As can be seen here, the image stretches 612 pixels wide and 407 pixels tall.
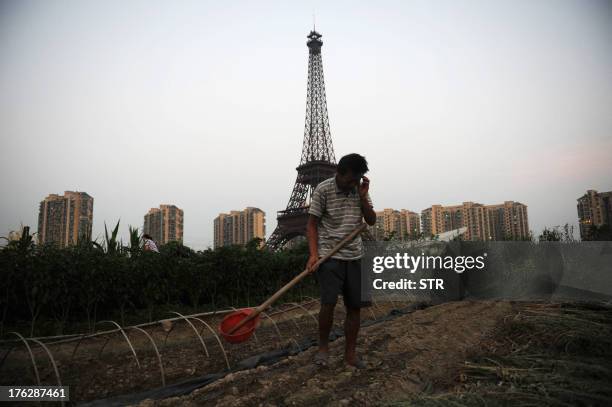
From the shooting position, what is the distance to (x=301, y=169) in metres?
29.8

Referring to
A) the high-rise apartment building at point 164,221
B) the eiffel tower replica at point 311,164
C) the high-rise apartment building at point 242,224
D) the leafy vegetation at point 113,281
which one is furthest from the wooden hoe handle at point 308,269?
the high-rise apartment building at point 242,224

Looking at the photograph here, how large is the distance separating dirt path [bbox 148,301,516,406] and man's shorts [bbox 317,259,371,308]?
507 mm

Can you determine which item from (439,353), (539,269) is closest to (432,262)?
(539,269)

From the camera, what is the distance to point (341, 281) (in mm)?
2893

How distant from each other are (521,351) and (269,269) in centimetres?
641

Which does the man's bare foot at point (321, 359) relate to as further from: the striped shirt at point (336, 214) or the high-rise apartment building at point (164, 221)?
the high-rise apartment building at point (164, 221)

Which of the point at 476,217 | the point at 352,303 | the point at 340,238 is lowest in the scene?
the point at 352,303

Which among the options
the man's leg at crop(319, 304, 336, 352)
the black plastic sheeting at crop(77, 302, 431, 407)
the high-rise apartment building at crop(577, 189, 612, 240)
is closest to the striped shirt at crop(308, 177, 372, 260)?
the man's leg at crop(319, 304, 336, 352)

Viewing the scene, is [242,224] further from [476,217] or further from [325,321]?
[325,321]

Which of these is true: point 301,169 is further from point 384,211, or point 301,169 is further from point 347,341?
point 347,341

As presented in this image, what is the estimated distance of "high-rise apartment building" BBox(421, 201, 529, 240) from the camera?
129 feet

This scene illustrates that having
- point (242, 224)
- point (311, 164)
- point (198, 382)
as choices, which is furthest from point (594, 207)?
point (198, 382)

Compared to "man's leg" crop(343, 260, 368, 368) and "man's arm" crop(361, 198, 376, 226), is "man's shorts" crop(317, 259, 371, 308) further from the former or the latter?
"man's arm" crop(361, 198, 376, 226)

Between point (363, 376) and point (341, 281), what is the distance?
667 mm
